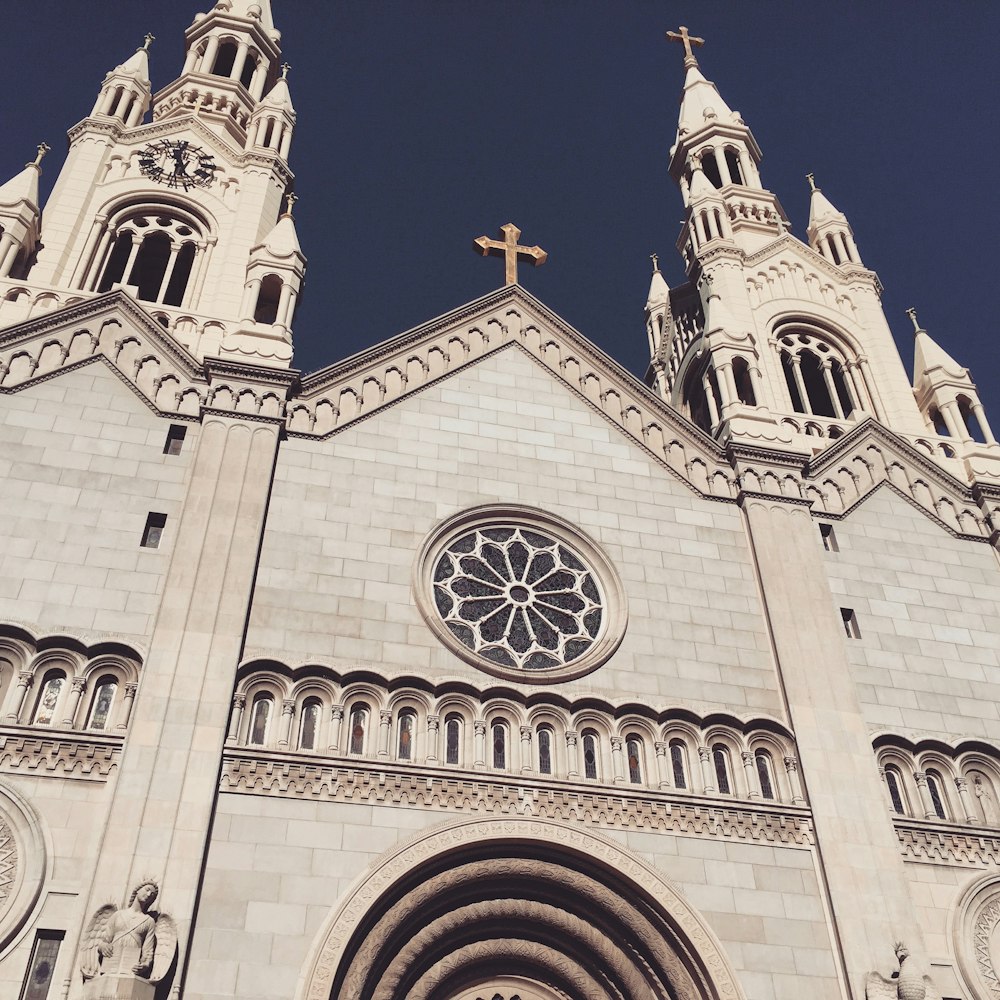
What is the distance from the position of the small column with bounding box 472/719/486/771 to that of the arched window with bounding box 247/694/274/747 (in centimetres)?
312

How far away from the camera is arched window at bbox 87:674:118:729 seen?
15695 mm

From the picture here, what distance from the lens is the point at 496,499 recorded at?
2034cm

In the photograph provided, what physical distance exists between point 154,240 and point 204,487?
437 inches

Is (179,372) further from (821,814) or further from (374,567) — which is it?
(821,814)

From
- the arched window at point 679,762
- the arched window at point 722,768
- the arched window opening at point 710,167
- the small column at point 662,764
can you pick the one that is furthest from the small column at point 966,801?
the arched window opening at point 710,167

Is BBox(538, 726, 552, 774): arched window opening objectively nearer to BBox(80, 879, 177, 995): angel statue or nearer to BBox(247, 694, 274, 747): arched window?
BBox(247, 694, 274, 747): arched window

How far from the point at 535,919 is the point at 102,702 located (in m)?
7.03

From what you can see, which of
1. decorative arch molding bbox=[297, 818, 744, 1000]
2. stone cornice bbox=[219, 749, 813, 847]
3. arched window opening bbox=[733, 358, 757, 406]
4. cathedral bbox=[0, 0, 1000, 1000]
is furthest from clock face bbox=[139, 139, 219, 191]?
decorative arch molding bbox=[297, 818, 744, 1000]

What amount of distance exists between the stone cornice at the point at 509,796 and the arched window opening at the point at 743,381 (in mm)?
10773

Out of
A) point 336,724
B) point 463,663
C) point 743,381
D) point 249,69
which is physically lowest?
point 336,724

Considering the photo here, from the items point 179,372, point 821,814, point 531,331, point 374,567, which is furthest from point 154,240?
point 821,814

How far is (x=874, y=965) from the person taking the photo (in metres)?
15.3

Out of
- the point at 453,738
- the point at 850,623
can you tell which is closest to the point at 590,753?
the point at 453,738

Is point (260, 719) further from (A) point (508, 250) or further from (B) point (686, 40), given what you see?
(B) point (686, 40)
